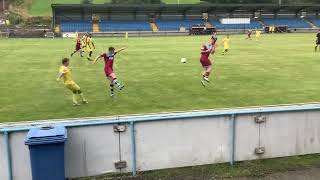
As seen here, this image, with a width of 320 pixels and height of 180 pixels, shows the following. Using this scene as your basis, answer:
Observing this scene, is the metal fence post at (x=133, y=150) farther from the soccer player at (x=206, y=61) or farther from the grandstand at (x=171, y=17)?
the grandstand at (x=171, y=17)

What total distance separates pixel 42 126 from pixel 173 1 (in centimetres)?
11820

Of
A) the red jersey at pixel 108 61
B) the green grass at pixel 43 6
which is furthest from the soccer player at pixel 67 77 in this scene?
the green grass at pixel 43 6

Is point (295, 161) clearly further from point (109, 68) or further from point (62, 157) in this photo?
point (109, 68)

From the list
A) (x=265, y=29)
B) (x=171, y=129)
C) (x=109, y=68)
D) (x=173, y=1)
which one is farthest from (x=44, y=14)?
(x=171, y=129)

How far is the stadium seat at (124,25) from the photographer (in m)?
77.7

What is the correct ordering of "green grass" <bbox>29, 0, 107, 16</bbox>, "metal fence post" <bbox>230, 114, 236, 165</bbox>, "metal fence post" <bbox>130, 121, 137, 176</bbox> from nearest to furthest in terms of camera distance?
"metal fence post" <bbox>130, 121, 137, 176</bbox> < "metal fence post" <bbox>230, 114, 236, 165</bbox> < "green grass" <bbox>29, 0, 107, 16</bbox>

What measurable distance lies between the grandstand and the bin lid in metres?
67.3

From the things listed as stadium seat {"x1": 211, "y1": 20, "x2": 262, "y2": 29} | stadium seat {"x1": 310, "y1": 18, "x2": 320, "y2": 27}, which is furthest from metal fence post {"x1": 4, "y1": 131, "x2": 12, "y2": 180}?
stadium seat {"x1": 310, "y1": 18, "x2": 320, "y2": 27}

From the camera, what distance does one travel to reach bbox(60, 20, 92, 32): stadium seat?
74.8 m

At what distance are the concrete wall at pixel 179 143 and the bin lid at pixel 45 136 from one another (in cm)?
45

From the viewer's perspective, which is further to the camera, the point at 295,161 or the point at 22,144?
the point at 295,161

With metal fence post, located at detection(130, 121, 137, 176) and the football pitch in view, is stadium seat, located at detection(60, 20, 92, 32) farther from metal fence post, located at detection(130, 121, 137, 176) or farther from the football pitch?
metal fence post, located at detection(130, 121, 137, 176)

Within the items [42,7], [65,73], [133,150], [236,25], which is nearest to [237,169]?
[133,150]

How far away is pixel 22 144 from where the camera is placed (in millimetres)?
8773
